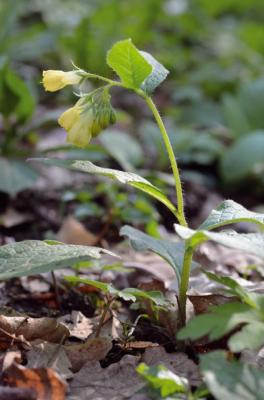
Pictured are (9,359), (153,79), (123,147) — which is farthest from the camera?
(123,147)

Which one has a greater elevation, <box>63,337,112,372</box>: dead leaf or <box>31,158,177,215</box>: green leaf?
<box>31,158,177,215</box>: green leaf

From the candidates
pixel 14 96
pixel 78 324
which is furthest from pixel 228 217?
pixel 14 96

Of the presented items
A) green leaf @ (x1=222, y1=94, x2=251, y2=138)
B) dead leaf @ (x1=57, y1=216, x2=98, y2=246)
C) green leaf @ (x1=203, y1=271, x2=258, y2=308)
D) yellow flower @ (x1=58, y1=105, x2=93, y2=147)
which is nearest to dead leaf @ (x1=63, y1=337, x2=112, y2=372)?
green leaf @ (x1=203, y1=271, x2=258, y2=308)

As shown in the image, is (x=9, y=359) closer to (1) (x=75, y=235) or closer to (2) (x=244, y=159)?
(1) (x=75, y=235)

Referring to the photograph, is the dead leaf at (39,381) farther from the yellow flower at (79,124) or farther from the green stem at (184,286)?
the yellow flower at (79,124)

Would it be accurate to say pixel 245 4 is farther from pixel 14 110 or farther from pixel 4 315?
pixel 4 315

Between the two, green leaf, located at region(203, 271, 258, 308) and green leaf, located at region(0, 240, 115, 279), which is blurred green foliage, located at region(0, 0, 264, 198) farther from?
green leaf, located at region(203, 271, 258, 308)

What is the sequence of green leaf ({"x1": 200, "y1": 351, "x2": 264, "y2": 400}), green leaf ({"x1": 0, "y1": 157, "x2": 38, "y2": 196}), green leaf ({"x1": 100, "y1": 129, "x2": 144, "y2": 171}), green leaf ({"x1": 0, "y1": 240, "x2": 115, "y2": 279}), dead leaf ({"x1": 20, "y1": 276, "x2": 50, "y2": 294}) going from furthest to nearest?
green leaf ({"x1": 100, "y1": 129, "x2": 144, "y2": 171}) → green leaf ({"x1": 0, "y1": 157, "x2": 38, "y2": 196}) → dead leaf ({"x1": 20, "y1": 276, "x2": 50, "y2": 294}) → green leaf ({"x1": 0, "y1": 240, "x2": 115, "y2": 279}) → green leaf ({"x1": 200, "y1": 351, "x2": 264, "y2": 400})
